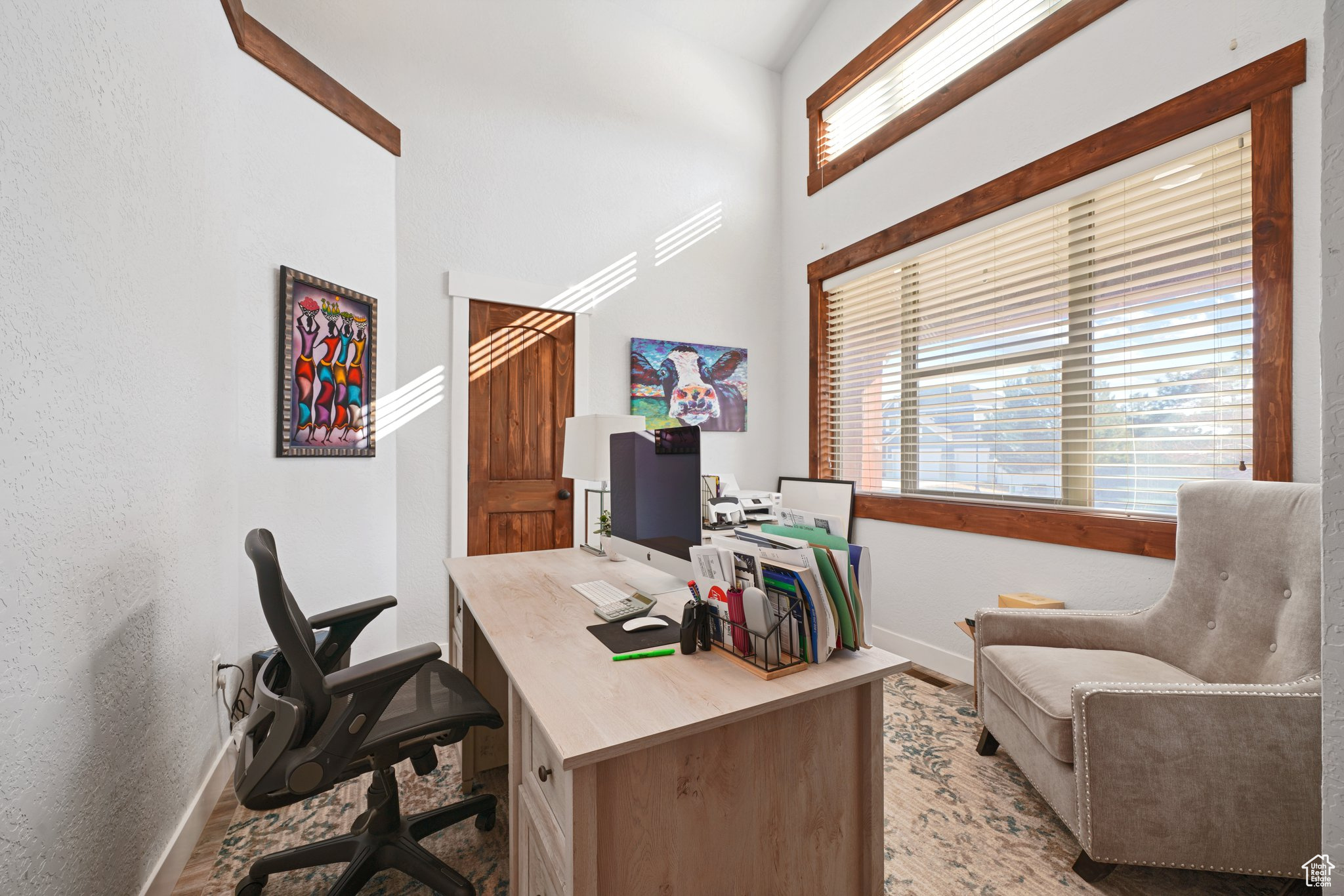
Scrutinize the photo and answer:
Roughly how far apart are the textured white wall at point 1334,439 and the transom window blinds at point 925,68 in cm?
271

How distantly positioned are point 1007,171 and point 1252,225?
106cm

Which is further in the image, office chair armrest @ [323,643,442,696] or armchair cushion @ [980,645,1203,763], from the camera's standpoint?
armchair cushion @ [980,645,1203,763]

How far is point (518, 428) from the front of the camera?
3.33 m

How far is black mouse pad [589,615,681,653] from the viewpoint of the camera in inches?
51.1

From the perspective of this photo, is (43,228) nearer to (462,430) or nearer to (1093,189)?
(462,430)

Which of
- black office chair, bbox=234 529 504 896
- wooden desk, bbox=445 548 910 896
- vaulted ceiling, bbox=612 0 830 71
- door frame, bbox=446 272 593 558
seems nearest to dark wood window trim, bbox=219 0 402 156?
A: door frame, bbox=446 272 593 558

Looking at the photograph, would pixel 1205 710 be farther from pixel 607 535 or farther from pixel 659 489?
pixel 607 535

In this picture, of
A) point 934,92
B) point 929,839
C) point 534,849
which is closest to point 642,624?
point 534,849

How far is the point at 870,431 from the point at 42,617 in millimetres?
3551

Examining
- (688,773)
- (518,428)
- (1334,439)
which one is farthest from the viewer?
(518,428)

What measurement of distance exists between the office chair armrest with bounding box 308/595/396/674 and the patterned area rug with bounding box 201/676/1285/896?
56 centimetres

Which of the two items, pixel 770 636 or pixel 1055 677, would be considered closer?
pixel 770 636

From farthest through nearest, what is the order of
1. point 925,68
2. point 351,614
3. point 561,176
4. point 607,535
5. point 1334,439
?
point 561,176 < point 925,68 < point 607,535 < point 351,614 < point 1334,439

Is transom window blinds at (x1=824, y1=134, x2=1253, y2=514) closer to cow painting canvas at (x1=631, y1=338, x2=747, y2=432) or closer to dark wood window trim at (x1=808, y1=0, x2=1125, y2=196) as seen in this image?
dark wood window trim at (x1=808, y1=0, x2=1125, y2=196)
